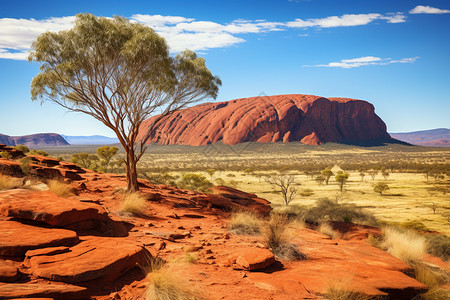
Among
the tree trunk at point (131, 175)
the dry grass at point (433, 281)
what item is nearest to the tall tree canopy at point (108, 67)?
the tree trunk at point (131, 175)

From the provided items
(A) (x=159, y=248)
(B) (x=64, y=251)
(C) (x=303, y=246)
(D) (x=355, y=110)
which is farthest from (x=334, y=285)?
(D) (x=355, y=110)

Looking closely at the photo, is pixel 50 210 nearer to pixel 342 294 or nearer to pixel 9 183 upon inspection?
pixel 9 183

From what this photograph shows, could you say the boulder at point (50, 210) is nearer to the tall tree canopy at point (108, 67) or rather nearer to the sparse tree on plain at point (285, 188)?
the tall tree canopy at point (108, 67)

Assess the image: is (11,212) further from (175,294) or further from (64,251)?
(175,294)

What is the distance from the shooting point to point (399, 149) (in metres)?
102

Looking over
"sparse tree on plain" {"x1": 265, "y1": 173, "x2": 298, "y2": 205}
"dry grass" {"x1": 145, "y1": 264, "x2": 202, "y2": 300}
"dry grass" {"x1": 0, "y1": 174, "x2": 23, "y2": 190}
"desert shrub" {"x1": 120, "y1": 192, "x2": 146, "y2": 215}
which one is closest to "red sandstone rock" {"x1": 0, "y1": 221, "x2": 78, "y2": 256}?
"dry grass" {"x1": 145, "y1": 264, "x2": 202, "y2": 300}

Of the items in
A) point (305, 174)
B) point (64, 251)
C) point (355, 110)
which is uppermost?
point (355, 110)

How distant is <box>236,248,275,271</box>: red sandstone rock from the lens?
212 inches

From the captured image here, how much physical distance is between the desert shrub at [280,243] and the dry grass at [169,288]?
8.86 ft

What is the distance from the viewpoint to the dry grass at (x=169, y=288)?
400cm

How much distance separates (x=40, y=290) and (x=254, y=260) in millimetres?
3354

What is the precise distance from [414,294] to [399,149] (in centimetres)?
11283

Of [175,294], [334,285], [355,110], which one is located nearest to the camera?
[175,294]

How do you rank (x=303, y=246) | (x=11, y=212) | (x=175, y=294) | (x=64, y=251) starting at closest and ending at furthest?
(x=175, y=294)
(x=64, y=251)
(x=11, y=212)
(x=303, y=246)
